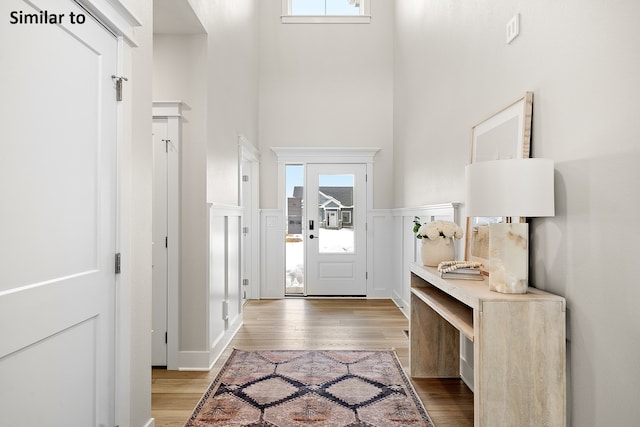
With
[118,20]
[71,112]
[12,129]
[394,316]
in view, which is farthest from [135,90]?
[394,316]

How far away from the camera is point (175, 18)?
9.07 ft

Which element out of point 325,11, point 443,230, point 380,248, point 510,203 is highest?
point 325,11

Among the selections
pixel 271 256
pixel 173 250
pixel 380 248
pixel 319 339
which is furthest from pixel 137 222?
pixel 380 248

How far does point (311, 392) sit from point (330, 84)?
436cm

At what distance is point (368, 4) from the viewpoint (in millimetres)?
5727

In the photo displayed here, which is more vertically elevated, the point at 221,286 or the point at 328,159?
the point at 328,159

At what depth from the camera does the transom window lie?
225 inches

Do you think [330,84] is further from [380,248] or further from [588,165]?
[588,165]

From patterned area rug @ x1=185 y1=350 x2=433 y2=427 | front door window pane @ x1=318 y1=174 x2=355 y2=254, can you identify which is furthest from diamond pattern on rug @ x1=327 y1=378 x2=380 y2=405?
front door window pane @ x1=318 y1=174 x2=355 y2=254

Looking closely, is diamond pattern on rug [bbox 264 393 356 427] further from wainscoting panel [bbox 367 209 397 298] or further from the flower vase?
wainscoting panel [bbox 367 209 397 298]

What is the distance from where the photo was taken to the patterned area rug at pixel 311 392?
2.25 m

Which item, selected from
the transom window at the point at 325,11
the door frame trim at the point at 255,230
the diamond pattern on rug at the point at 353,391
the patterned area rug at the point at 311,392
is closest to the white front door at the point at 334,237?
the door frame trim at the point at 255,230

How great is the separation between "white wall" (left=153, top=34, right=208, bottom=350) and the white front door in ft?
8.96

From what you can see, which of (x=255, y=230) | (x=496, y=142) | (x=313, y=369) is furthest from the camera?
(x=255, y=230)
